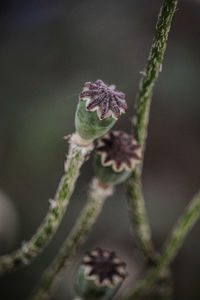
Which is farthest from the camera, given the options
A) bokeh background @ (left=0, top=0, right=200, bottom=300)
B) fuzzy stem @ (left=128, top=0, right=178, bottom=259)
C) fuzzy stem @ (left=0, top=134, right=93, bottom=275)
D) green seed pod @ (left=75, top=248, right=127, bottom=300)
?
bokeh background @ (left=0, top=0, right=200, bottom=300)

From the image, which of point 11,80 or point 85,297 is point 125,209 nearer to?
point 11,80

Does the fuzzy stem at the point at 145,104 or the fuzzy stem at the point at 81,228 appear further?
the fuzzy stem at the point at 81,228

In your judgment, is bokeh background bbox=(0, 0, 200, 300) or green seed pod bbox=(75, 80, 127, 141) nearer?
green seed pod bbox=(75, 80, 127, 141)

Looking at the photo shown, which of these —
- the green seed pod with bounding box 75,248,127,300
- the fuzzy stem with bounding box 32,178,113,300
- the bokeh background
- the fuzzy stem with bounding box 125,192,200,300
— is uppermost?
the bokeh background

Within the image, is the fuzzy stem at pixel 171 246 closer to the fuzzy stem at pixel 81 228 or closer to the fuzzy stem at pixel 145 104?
the fuzzy stem at pixel 145 104

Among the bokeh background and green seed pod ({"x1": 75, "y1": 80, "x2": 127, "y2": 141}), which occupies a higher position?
the bokeh background

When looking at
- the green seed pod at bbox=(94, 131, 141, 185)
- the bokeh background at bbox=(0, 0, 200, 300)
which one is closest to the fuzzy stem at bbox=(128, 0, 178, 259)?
the green seed pod at bbox=(94, 131, 141, 185)

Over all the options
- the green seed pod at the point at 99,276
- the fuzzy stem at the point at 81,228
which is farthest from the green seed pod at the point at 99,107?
the green seed pod at the point at 99,276

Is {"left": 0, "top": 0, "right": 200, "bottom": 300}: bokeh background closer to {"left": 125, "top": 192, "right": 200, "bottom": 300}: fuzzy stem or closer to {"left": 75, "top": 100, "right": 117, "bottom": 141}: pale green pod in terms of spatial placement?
{"left": 125, "top": 192, "right": 200, "bottom": 300}: fuzzy stem
